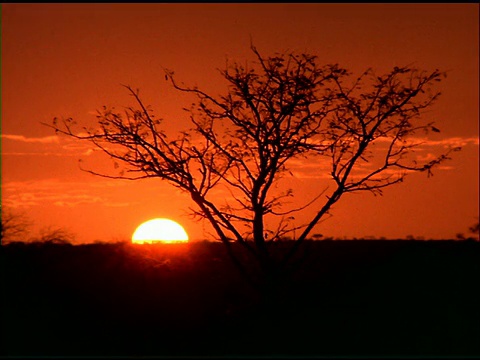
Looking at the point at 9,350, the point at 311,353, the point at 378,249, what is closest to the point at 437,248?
the point at 378,249

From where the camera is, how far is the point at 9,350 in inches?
1130

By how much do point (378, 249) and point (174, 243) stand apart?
632cm

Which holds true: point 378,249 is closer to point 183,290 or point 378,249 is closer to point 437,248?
point 437,248

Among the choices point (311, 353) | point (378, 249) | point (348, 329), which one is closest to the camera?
point (311, 353)

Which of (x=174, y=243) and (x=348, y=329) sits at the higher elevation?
(x=174, y=243)

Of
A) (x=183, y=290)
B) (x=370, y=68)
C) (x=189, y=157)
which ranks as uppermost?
(x=370, y=68)

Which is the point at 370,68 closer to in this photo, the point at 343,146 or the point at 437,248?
the point at 343,146

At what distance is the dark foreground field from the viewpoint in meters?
29.6

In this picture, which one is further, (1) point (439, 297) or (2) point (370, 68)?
(1) point (439, 297)

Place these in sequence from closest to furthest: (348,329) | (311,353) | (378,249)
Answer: (311,353)
(348,329)
(378,249)

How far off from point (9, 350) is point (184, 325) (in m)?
4.89

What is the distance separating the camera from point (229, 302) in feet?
104

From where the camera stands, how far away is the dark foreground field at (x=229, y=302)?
29.6 metres

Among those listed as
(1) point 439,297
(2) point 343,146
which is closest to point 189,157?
(2) point 343,146
